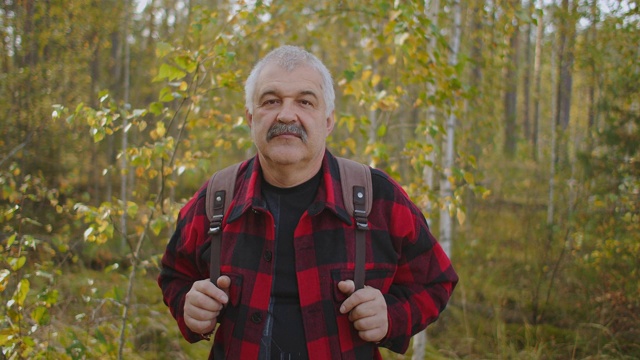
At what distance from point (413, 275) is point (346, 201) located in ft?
1.35

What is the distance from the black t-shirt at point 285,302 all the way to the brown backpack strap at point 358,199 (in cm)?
18

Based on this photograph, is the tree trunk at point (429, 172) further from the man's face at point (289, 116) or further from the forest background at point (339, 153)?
the man's face at point (289, 116)

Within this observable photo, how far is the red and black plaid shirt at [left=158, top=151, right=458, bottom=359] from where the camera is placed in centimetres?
176

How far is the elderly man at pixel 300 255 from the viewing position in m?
1.75

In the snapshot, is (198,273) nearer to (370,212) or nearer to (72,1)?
(370,212)

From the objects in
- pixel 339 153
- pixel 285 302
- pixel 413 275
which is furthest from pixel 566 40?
pixel 285 302

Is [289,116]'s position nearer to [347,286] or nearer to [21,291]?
[347,286]

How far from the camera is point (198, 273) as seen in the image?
6.83ft

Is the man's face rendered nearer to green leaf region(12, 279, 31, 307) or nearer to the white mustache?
the white mustache

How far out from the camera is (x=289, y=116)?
1.83 m

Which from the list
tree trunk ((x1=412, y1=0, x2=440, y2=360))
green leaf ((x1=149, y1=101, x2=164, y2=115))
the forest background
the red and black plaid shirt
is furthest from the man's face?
tree trunk ((x1=412, y1=0, x2=440, y2=360))

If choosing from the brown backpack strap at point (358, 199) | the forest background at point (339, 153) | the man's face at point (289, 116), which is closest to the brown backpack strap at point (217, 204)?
the man's face at point (289, 116)

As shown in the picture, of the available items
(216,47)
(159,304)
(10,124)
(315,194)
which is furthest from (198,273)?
(159,304)

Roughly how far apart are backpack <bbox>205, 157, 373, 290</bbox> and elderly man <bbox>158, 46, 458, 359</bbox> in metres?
0.03
